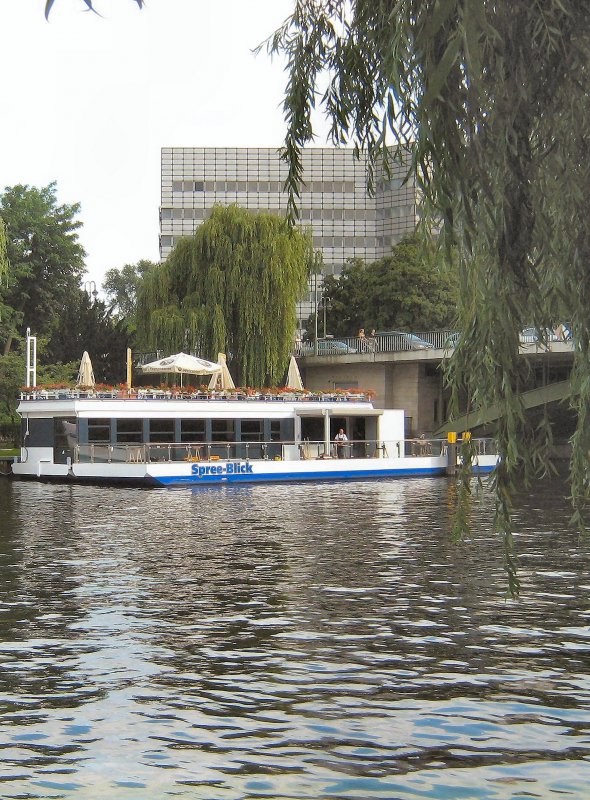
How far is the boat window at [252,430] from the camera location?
4741cm

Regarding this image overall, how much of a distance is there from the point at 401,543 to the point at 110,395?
23.7 m

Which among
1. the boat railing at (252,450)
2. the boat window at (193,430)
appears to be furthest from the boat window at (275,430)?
the boat window at (193,430)

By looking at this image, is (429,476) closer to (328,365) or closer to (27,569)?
(328,365)

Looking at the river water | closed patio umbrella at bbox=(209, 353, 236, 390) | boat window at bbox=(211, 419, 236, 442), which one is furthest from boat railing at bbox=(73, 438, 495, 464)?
the river water

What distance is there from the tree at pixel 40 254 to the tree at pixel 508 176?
65405 mm

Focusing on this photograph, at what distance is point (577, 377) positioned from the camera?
711 cm

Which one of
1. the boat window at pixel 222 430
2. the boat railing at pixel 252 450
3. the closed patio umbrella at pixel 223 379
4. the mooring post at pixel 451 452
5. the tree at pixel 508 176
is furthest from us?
the mooring post at pixel 451 452

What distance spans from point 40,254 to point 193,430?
3183 centimetres

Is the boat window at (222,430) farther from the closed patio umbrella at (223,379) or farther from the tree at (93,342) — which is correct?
the tree at (93,342)

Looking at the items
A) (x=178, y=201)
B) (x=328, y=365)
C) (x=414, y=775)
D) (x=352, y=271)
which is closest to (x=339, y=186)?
(x=178, y=201)

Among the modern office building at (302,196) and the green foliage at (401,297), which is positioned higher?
the modern office building at (302,196)

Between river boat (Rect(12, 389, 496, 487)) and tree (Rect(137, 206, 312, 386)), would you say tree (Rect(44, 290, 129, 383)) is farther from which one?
river boat (Rect(12, 389, 496, 487))

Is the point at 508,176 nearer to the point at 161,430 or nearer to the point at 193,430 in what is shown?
the point at 161,430

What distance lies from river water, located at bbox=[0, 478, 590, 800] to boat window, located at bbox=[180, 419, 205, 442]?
2219 cm
